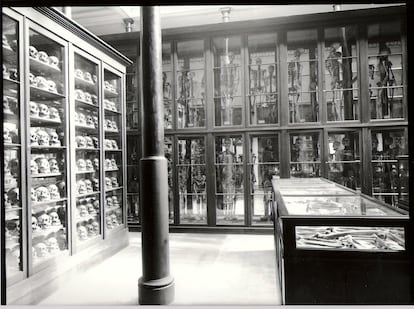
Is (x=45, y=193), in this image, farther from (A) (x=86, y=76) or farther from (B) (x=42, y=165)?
(A) (x=86, y=76)

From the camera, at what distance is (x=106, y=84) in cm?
425

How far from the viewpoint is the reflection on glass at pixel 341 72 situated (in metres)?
4.79

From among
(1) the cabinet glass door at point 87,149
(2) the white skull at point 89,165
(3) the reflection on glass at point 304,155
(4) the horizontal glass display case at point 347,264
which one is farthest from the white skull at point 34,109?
(3) the reflection on glass at point 304,155

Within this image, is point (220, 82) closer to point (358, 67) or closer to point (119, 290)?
point (358, 67)

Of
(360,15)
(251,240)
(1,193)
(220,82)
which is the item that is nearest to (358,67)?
(360,15)

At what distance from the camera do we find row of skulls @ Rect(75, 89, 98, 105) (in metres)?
3.61

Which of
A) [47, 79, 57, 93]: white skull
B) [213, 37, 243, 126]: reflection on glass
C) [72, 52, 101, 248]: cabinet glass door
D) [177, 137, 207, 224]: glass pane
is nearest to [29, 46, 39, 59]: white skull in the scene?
[47, 79, 57, 93]: white skull

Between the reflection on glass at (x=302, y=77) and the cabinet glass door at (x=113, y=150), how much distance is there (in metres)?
2.51

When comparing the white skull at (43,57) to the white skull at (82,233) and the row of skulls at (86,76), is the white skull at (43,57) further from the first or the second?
the white skull at (82,233)

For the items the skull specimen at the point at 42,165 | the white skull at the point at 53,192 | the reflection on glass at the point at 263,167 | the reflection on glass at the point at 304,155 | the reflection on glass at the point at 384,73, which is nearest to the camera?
the skull specimen at the point at 42,165

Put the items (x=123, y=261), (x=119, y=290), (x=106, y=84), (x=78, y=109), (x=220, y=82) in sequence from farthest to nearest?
1. (x=220, y=82)
2. (x=106, y=84)
3. (x=78, y=109)
4. (x=123, y=261)
5. (x=119, y=290)

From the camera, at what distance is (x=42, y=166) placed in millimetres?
2998

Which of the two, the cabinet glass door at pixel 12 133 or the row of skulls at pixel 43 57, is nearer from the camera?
the cabinet glass door at pixel 12 133

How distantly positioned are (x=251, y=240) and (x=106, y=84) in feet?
9.28
